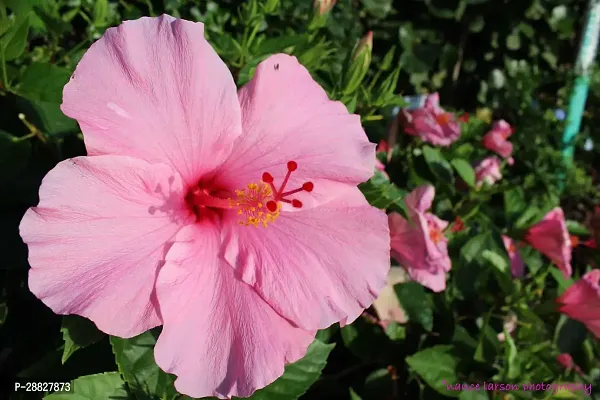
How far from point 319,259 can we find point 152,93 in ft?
1.22

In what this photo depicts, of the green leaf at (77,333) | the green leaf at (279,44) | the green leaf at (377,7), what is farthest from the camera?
the green leaf at (377,7)

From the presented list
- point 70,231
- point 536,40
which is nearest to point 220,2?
point 70,231

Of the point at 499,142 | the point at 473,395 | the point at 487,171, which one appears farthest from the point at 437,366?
the point at 499,142

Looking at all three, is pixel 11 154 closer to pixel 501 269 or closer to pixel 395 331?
pixel 395 331

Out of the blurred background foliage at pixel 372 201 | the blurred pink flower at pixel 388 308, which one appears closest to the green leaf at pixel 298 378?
the blurred background foliage at pixel 372 201

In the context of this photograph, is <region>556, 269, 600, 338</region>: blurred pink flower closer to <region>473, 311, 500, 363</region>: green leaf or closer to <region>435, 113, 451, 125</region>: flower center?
<region>473, 311, 500, 363</region>: green leaf

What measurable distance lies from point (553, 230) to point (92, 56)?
5.14 ft

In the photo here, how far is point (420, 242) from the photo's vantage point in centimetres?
126

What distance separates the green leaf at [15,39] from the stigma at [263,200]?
55 cm

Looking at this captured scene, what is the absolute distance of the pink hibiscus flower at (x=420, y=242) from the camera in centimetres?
126

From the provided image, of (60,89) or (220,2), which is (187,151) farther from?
(220,2)

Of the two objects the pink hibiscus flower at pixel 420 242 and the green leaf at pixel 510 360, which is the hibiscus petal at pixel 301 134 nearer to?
the pink hibiscus flower at pixel 420 242

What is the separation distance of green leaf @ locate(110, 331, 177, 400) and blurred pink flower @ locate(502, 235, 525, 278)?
119cm

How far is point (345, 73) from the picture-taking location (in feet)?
3.65
